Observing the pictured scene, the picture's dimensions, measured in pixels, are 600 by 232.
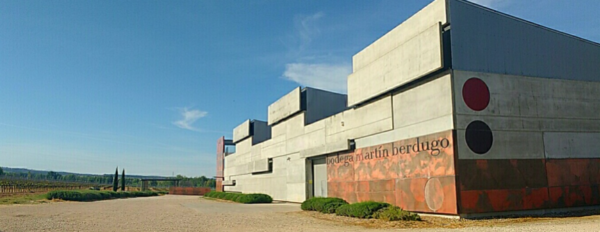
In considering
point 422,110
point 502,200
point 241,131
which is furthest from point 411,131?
point 241,131

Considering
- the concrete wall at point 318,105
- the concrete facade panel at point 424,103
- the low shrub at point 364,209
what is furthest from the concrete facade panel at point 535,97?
the concrete wall at point 318,105

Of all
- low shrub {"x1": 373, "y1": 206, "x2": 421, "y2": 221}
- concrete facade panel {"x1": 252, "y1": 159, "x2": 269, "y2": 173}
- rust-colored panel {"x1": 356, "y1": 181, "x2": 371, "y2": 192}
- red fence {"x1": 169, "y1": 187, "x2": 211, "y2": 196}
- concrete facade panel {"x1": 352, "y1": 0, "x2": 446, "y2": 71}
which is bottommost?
red fence {"x1": 169, "y1": 187, "x2": 211, "y2": 196}

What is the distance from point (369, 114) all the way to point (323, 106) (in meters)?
13.1

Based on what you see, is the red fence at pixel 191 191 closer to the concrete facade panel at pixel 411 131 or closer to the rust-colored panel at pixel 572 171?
the concrete facade panel at pixel 411 131

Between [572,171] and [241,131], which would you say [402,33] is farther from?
[241,131]

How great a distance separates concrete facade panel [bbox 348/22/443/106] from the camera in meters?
21.1

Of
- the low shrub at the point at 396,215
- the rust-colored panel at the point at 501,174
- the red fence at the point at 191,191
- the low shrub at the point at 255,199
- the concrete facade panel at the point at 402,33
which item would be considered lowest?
the red fence at the point at 191,191

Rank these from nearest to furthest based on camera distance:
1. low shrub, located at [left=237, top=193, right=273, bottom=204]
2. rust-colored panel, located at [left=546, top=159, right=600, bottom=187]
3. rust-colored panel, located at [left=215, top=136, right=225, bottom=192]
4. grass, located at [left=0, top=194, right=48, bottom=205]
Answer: rust-colored panel, located at [left=546, top=159, right=600, bottom=187]
grass, located at [left=0, top=194, right=48, bottom=205]
low shrub, located at [left=237, top=193, right=273, bottom=204]
rust-colored panel, located at [left=215, top=136, right=225, bottom=192]

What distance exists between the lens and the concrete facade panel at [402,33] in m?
21.6

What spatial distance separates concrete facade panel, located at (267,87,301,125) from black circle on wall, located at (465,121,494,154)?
21.2 metres

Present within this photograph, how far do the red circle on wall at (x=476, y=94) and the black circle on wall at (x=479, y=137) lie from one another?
827mm


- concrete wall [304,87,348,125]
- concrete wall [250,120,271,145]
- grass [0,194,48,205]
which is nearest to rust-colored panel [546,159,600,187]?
concrete wall [304,87,348,125]

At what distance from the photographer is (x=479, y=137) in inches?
810

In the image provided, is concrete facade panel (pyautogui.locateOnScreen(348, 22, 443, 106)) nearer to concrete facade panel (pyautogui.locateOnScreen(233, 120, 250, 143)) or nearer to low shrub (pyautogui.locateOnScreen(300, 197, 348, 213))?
low shrub (pyautogui.locateOnScreen(300, 197, 348, 213))
